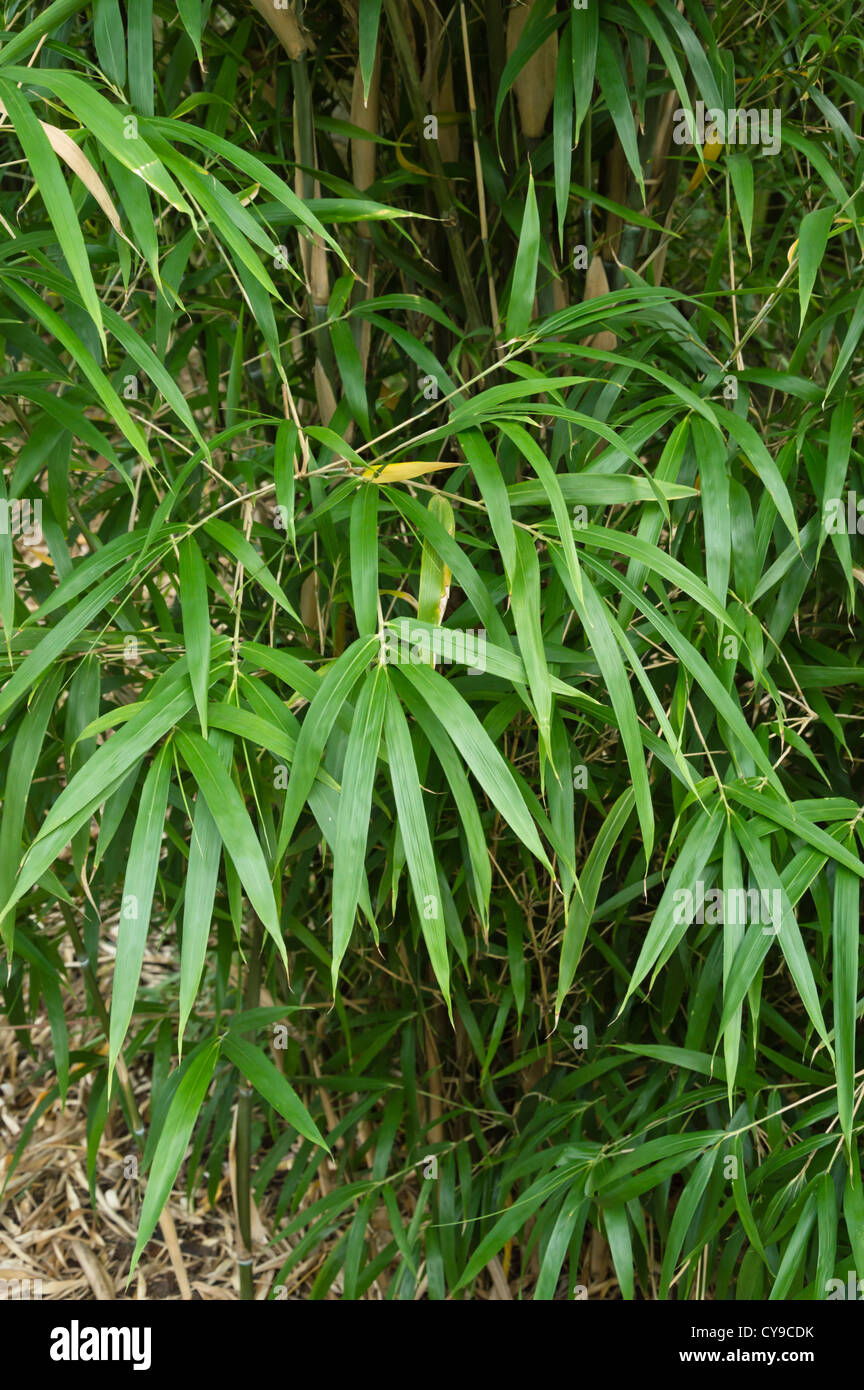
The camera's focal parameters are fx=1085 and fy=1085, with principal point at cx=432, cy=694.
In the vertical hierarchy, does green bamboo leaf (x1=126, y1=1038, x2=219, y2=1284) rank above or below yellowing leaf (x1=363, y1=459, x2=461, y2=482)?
below

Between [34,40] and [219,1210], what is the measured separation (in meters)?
1.40

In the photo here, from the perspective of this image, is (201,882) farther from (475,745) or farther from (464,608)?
(464,608)

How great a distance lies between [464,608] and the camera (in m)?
0.88

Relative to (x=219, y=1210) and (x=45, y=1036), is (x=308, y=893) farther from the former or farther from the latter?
(x=45, y=1036)

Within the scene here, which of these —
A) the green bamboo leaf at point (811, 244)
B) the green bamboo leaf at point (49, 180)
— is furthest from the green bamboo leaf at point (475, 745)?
the green bamboo leaf at point (811, 244)

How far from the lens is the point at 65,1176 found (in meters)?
1.56

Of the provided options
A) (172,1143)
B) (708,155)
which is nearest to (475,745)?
(172,1143)

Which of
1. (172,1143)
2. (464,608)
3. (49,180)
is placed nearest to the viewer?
(49,180)

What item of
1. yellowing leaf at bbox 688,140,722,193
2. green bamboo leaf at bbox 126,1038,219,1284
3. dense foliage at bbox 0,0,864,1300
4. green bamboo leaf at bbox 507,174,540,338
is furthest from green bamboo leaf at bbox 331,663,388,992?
yellowing leaf at bbox 688,140,722,193

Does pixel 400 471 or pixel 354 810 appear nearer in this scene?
pixel 354 810

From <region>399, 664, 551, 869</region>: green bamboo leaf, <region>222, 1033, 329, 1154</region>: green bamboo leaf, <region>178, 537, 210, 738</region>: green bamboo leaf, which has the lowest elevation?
<region>222, 1033, 329, 1154</region>: green bamboo leaf

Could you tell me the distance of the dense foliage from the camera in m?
0.65

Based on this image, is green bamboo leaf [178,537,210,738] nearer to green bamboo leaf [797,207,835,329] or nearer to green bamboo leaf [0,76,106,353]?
green bamboo leaf [0,76,106,353]
